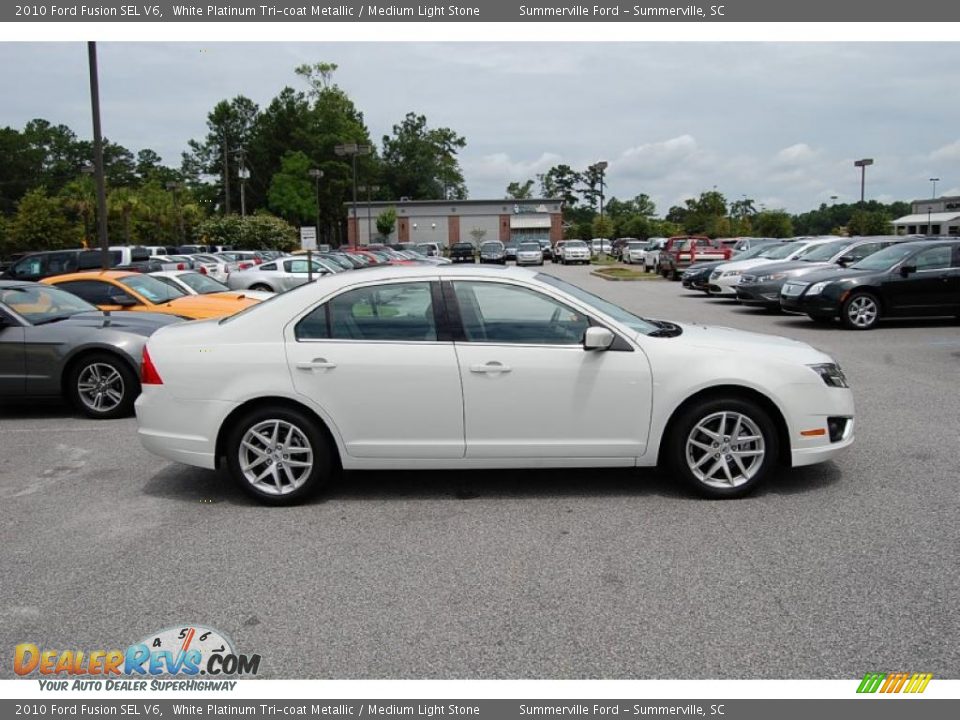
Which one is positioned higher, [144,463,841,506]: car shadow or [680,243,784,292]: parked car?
[680,243,784,292]: parked car

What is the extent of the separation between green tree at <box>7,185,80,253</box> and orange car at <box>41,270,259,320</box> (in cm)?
4022

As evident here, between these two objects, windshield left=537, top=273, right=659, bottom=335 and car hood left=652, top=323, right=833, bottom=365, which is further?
windshield left=537, top=273, right=659, bottom=335

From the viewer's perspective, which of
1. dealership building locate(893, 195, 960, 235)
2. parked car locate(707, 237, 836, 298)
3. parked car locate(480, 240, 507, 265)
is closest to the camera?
parked car locate(707, 237, 836, 298)

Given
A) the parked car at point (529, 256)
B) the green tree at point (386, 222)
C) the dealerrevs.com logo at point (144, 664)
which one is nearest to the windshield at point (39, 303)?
the dealerrevs.com logo at point (144, 664)

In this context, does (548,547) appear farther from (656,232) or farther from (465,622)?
(656,232)

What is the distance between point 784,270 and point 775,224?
49.5 metres

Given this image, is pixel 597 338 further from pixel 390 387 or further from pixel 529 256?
pixel 529 256

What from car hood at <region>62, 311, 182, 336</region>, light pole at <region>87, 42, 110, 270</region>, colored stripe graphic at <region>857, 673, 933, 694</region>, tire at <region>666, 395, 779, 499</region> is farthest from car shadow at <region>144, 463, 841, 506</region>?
light pole at <region>87, 42, 110, 270</region>

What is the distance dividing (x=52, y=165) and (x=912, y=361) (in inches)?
4375

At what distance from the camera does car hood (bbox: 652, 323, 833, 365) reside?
550 cm

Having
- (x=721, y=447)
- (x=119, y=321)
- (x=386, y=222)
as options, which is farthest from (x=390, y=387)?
(x=386, y=222)

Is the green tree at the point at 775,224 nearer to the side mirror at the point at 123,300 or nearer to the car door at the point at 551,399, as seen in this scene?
the side mirror at the point at 123,300

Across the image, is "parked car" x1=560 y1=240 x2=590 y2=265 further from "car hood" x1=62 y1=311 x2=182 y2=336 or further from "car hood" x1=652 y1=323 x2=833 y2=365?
"car hood" x1=652 y1=323 x2=833 y2=365

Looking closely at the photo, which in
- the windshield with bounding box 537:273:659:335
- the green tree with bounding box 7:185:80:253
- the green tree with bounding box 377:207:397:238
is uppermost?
the green tree with bounding box 377:207:397:238
